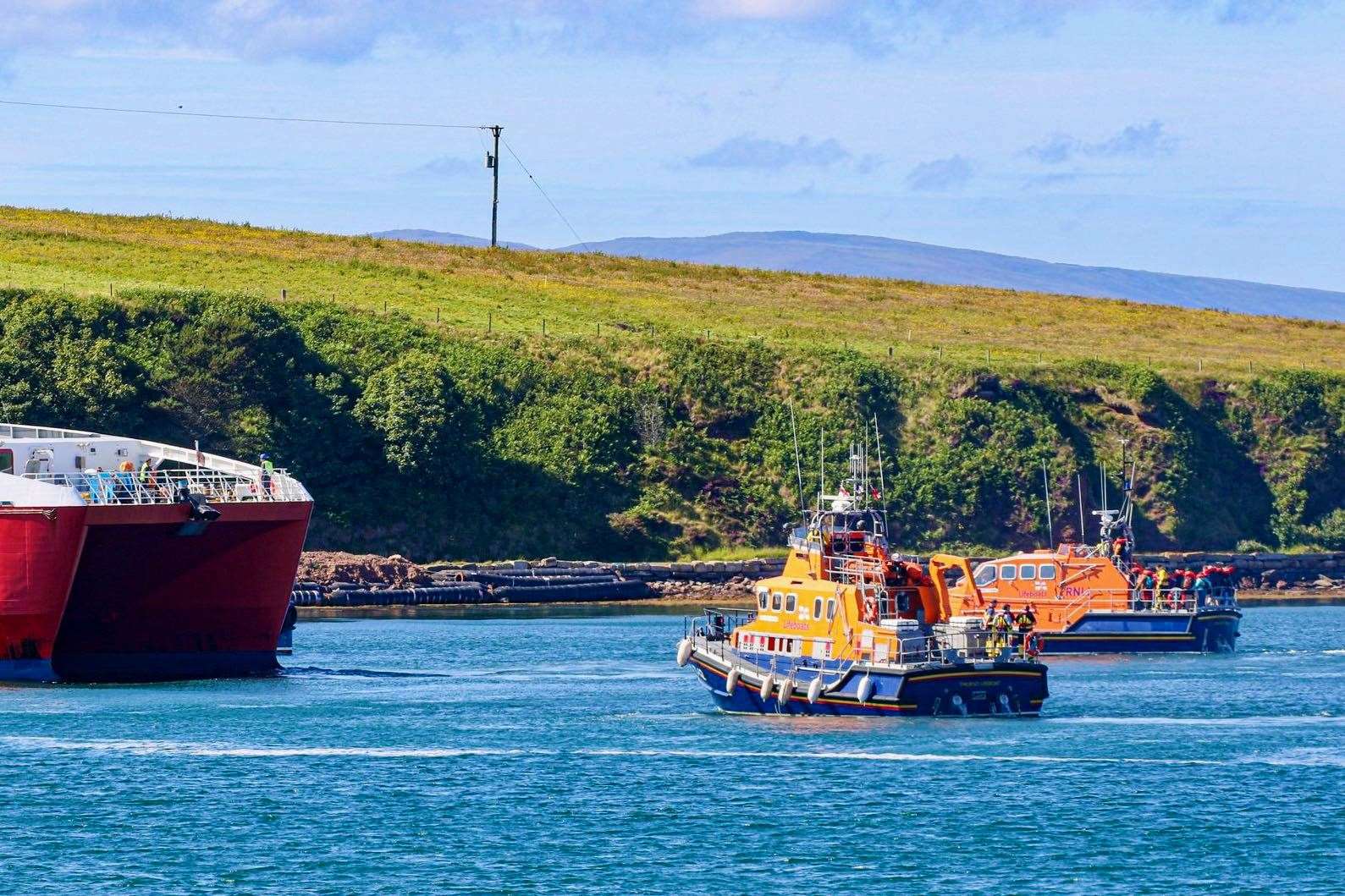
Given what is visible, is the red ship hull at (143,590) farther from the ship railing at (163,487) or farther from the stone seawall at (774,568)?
the stone seawall at (774,568)

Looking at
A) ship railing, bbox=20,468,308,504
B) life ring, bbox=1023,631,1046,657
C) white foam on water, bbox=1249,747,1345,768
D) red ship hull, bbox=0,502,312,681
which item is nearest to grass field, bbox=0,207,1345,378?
ship railing, bbox=20,468,308,504

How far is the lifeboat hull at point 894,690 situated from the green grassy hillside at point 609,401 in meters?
53.1

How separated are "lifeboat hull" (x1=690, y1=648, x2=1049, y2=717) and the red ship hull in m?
14.1

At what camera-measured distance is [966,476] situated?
115 m

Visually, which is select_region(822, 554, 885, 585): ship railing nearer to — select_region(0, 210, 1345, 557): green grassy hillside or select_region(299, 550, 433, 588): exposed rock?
select_region(299, 550, 433, 588): exposed rock

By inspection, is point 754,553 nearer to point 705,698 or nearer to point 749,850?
point 705,698

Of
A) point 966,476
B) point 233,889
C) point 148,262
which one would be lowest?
point 233,889

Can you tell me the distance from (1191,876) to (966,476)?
77.2 m

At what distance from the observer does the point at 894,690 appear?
50156 millimetres

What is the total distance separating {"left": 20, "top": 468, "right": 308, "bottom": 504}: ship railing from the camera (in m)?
59.2

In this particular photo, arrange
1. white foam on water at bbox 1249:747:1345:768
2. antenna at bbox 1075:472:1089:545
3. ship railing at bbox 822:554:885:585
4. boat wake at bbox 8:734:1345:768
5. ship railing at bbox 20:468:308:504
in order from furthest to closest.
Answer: antenna at bbox 1075:472:1089:545
ship railing at bbox 20:468:308:504
ship railing at bbox 822:554:885:585
white foam on water at bbox 1249:747:1345:768
boat wake at bbox 8:734:1345:768

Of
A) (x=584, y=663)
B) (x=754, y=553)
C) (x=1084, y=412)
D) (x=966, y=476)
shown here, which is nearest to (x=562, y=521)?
(x=754, y=553)

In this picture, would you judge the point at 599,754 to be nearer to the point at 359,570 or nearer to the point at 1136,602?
the point at 1136,602

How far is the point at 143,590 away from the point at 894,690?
2133 cm
